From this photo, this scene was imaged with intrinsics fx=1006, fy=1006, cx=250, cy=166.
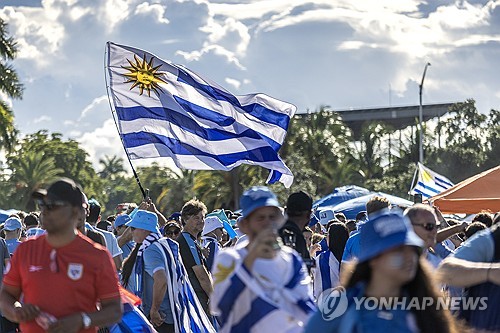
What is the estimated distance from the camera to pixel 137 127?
38.8 ft

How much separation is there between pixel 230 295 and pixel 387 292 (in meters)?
0.84

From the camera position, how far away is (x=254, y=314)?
16.0 feet

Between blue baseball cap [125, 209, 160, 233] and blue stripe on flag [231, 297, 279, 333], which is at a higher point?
blue baseball cap [125, 209, 160, 233]

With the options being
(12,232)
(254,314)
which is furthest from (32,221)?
(254,314)

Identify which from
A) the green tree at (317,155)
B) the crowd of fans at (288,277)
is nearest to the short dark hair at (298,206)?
the crowd of fans at (288,277)

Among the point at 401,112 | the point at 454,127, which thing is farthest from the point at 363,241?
the point at 401,112

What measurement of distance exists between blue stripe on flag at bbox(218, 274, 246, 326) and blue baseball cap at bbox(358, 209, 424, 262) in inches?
27.4

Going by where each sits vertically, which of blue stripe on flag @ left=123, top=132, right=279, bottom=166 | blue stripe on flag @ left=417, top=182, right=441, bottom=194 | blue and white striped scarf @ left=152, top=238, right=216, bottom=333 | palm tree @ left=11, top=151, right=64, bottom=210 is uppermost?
palm tree @ left=11, top=151, right=64, bottom=210

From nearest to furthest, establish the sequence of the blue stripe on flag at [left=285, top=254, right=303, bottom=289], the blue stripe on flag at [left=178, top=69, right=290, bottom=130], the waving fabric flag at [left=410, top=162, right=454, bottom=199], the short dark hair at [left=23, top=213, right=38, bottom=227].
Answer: the blue stripe on flag at [left=285, top=254, right=303, bottom=289] < the blue stripe on flag at [left=178, top=69, right=290, bottom=130] < the short dark hair at [left=23, top=213, right=38, bottom=227] < the waving fabric flag at [left=410, top=162, right=454, bottom=199]

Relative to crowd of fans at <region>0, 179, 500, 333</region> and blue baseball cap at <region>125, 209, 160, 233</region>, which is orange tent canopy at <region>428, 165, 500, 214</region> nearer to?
blue baseball cap at <region>125, 209, 160, 233</region>

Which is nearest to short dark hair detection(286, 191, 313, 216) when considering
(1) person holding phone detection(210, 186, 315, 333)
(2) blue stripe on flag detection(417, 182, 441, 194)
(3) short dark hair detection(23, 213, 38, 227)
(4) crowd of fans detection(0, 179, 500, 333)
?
(4) crowd of fans detection(0, 179, 500, 333)

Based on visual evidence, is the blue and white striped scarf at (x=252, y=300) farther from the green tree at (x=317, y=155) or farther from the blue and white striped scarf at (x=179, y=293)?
the green tree at (x=317, y=155)

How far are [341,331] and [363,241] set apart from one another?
426 mm

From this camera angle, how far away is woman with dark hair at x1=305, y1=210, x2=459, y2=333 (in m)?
4.31
